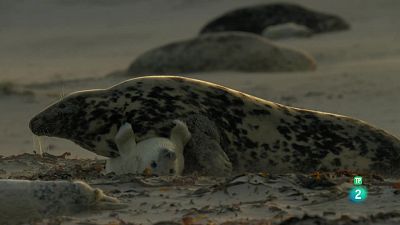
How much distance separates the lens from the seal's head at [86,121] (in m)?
6.13

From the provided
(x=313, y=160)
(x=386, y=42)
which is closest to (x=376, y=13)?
(x=386, y=42)

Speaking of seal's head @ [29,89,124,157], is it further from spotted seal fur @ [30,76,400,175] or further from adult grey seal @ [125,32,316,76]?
adult grey seal @ [125,32,316,76]

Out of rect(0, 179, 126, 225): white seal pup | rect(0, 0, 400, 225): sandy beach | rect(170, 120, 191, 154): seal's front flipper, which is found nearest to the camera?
rect(0, 179, 126, 225): white seal pup

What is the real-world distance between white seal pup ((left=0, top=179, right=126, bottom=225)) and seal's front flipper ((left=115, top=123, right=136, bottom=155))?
1125 millimetres

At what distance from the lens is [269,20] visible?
2288 centimetres

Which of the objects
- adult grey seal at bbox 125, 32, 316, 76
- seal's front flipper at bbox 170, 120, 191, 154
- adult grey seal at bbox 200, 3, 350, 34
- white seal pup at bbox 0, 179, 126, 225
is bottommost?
white seal pup at bbox 0, 179, 126, 225

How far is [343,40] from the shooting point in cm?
1973

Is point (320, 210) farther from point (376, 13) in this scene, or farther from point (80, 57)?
point (376, 13)

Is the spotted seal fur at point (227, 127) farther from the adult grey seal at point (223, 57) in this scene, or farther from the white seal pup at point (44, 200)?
the adult grey seal at point (223, 57)

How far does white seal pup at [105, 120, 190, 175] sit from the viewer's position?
5.59 m

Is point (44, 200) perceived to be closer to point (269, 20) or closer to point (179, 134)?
point (179, 134)

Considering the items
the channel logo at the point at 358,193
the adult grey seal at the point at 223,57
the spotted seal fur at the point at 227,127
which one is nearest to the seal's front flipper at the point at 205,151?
the spotted seal fur at the point at 227,127

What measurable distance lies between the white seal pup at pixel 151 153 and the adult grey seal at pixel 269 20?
16.5 meters

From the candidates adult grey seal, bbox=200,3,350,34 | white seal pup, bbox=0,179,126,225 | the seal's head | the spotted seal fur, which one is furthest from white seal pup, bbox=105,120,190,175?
adult grey seal, bbox=200,3,350,34
